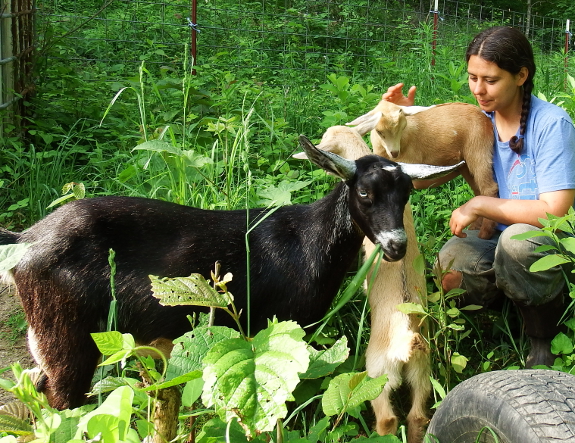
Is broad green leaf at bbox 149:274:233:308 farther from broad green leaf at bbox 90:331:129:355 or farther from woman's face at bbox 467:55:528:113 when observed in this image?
woman's face at bbox 467:55:528:113

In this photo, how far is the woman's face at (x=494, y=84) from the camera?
10.3ft

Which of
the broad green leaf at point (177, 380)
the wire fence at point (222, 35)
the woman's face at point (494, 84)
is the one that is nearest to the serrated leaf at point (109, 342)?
the broad green leaf at point (177, 380)

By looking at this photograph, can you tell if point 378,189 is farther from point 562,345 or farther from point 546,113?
point 562,345

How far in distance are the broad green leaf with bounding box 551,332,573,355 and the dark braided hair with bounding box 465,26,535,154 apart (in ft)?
3.10

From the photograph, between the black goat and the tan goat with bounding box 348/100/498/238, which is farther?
the tan goat with bounding box 348/100/498/238

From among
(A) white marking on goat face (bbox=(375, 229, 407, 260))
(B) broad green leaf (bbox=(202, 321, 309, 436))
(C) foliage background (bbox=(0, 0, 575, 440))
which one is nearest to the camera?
(B) broad green leaf (bbox=(202, 321, 309, 436))

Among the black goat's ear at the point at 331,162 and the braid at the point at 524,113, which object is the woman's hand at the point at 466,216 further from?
the black goat's ear at the point at 331,162

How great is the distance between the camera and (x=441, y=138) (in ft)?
12.1

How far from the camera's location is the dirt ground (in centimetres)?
327

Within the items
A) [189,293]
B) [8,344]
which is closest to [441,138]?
[189,293]

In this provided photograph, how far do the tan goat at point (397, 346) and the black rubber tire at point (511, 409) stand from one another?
1.83 feet

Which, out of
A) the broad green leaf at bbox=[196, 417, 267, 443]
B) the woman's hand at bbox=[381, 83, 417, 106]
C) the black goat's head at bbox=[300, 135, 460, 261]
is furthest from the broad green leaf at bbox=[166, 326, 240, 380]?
the woman's hand at bbox=[381, 83, 417, 106]

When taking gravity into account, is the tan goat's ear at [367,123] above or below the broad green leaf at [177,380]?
above

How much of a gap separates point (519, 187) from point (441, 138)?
1.97ft
